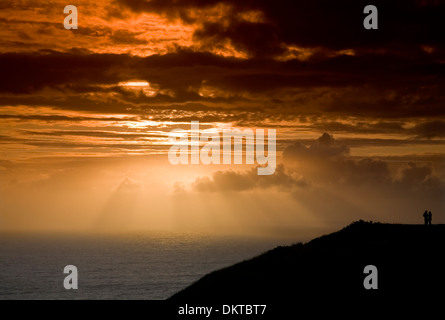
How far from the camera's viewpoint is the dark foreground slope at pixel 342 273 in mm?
35531

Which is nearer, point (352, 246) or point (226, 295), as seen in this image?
point (226, 295)

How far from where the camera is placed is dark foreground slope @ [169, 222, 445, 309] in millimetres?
35531

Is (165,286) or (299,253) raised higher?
(299,253)

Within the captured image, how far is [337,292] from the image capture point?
1430 inches

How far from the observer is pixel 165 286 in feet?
575

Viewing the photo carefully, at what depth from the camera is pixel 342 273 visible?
128ft
